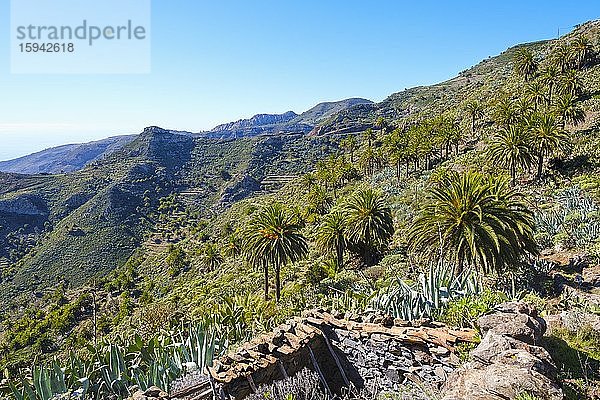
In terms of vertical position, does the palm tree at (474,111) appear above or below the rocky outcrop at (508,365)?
above

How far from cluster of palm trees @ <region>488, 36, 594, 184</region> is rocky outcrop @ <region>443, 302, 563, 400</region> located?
1270 inches

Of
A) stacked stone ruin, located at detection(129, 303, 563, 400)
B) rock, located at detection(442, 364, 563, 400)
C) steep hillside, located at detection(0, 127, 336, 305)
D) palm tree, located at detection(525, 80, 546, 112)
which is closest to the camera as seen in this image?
rock, located at detection(442, 364, 563, 400)

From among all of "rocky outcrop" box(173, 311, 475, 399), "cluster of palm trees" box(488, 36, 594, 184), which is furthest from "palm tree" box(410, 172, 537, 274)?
"cluster of palm trees" box(488, 36, 594, 184)

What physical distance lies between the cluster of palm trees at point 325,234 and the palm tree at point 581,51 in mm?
49030

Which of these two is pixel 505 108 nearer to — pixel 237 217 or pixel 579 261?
pixel 579 261

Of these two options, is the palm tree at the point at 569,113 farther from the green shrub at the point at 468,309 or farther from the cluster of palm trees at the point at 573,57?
the green shrub at the point at 468,309

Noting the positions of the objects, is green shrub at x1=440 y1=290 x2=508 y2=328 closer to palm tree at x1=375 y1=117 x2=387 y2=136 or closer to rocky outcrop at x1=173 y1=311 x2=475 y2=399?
rocky outcrop at x1=173 y1=311 x2=475 y2=399

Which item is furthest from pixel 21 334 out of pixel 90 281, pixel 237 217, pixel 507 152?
pixel 507 152

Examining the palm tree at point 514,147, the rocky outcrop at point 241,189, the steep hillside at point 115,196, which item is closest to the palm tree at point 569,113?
the palm tree at point 514,147

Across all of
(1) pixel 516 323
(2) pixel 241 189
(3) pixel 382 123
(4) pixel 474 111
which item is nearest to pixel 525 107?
(4) pixel 474 111

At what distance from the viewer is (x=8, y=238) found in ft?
333

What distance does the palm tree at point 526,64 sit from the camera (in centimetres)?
6400

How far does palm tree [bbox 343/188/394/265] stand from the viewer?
2980 centimetres

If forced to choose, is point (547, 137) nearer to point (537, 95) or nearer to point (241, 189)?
point (537, 95)
